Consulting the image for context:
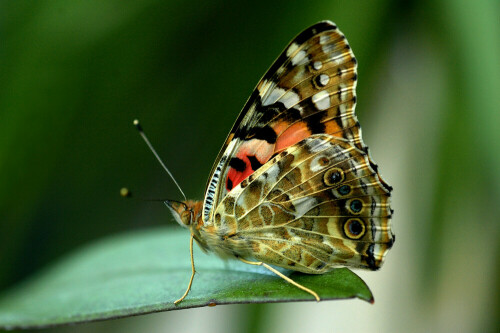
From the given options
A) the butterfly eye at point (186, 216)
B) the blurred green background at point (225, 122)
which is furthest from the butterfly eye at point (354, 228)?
the blurred green background at point (225, 122)

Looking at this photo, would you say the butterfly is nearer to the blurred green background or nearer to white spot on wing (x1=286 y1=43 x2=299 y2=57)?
white spot on wing (x1=286 y1=43 x2=299 y2=57)

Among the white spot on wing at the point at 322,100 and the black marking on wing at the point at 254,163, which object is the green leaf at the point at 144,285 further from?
the white spot on wing at the point at 322,100

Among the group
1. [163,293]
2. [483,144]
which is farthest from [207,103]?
[163,293]

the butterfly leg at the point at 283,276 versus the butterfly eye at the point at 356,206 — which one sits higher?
the butterfly eye at the point at 356,206

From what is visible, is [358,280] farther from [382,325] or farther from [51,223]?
[51,223]

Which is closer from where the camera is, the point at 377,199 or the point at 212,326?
the point at 377,199
